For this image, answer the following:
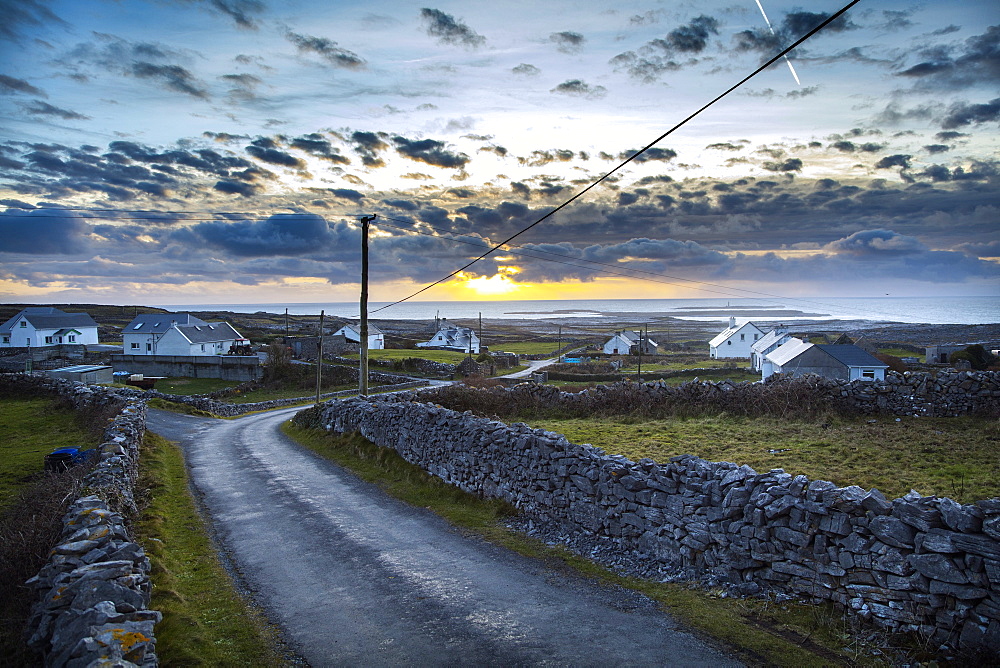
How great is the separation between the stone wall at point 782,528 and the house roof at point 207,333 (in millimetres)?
75261

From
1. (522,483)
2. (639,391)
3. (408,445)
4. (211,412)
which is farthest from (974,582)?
(211,412)

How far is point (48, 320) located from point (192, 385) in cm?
4970

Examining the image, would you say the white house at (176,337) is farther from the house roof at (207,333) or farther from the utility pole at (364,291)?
the utility pole at (364,291)

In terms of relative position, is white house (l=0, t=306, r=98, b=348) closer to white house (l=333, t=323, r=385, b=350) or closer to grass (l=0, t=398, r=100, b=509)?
white house (l=333, t=323, r=385, b=350)

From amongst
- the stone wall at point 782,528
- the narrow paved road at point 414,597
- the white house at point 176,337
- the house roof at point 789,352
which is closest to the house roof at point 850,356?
the house roof at point 789,352

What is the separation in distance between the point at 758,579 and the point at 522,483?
5720mm

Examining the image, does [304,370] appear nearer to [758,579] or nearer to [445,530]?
[445,530]

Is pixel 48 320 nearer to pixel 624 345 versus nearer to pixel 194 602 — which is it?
pixel 624 345

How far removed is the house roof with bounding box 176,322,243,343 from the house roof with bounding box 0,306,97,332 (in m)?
28.0

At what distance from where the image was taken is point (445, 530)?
12.8 m

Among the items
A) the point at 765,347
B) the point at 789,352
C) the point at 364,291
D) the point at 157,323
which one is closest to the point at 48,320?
the point at 157,323

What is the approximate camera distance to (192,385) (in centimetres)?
6019

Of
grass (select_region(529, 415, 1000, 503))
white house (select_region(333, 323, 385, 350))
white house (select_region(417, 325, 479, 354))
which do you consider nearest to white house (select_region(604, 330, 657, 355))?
white house (select_region(417, 325, 479, 354))

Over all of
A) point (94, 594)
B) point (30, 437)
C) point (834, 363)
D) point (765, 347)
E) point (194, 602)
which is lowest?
point (30, 437)
